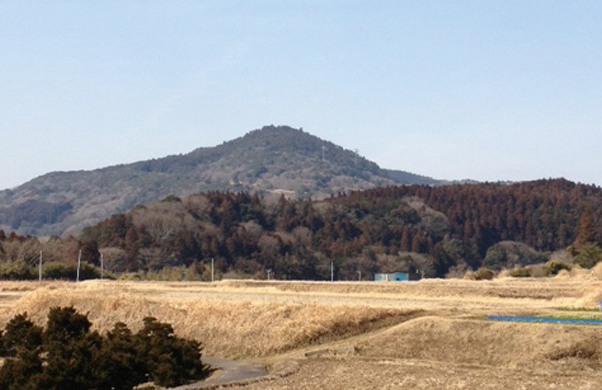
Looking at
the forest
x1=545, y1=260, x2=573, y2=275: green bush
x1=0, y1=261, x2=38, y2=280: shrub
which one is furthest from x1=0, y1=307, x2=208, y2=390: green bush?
the forest

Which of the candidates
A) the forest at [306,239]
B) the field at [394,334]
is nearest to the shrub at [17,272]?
the forest at [306,239]

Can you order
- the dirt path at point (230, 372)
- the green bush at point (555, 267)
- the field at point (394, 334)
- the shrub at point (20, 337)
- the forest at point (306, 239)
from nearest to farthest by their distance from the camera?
the field at point (394, 334) < the dirt path at point (230, 372) < the shrub at point (20, 337) < the green bush at point (555, 267) < the forest at point (306, 239)

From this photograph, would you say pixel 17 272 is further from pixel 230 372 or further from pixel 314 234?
pixel 314 234

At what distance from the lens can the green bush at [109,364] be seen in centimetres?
3322

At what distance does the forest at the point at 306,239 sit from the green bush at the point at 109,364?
250 feet

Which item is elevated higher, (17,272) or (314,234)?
(314,234)

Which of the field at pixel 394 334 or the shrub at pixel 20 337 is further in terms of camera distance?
the shrub at pixel 20 337

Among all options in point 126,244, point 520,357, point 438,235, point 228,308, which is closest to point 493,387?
point 520,357

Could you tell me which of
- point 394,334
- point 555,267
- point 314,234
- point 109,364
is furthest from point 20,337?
point 314,234

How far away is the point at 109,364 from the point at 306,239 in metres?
141

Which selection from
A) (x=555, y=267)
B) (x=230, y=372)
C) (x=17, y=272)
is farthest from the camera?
(x=17, y=272)

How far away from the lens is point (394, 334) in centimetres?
3572

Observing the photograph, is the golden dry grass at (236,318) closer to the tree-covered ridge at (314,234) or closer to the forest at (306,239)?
the forest at (306,239)

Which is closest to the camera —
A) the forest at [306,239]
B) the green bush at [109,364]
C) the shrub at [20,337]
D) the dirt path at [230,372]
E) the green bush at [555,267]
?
the dirt path at [230,372]
